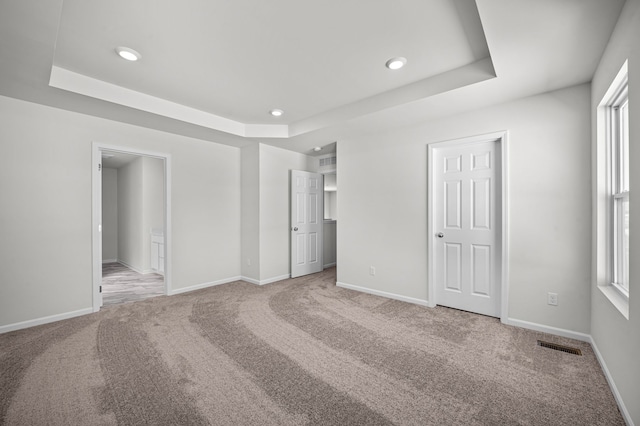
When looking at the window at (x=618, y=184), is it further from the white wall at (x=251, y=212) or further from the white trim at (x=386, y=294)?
the white wall at (x=251, y=212)

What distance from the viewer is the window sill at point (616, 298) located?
5.80 ft

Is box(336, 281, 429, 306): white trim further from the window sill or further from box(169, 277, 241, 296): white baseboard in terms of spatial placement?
box(169, 277, 241, 296): white baseboard

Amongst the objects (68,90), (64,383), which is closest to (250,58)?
(68,90)

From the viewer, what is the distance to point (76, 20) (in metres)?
2.03

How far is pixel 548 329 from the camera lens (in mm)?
2791

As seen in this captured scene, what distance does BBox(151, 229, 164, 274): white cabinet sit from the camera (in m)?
5.58

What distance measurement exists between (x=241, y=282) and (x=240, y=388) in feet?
10.0

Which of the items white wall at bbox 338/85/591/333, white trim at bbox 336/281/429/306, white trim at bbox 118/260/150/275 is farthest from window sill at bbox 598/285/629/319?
white trim at bbox 118/260/150/275

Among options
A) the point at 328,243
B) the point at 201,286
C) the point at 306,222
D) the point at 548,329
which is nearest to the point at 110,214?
the point at 201,286

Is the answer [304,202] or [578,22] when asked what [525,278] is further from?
[304,202]

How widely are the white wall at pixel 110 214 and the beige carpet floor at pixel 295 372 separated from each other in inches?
185

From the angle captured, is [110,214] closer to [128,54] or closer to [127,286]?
[127,286]

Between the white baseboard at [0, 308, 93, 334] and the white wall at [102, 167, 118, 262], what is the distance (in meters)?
4.47

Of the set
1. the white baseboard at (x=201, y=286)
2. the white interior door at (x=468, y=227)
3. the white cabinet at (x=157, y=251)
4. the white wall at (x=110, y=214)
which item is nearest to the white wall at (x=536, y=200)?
the white interior door at (x=468, y=227)
